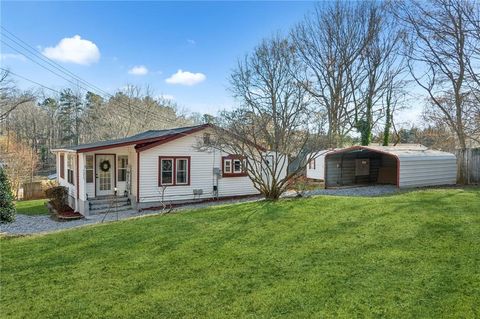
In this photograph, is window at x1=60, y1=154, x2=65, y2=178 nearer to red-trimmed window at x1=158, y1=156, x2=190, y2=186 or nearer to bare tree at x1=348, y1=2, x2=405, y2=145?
red-trimmed window at x1=158, y1=156, x2=190, y2=186

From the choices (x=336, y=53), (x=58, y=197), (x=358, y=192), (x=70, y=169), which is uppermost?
(x=336, y=53)

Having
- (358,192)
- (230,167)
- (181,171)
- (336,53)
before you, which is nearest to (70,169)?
(181,171)

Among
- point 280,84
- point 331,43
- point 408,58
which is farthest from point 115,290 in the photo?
point 331,43

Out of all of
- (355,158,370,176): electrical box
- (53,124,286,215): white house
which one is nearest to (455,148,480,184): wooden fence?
(355,158,370,176): electrical box

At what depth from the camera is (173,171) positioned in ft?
45.6

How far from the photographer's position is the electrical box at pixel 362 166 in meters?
19.7

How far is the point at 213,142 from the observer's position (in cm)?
1275

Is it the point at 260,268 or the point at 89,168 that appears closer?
the point at 260,268

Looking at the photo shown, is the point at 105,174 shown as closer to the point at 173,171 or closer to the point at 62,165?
the point at 173,171

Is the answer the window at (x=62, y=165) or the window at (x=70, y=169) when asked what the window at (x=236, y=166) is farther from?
the window at (x=62, y=165)

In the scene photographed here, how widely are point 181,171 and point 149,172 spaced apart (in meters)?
1.43

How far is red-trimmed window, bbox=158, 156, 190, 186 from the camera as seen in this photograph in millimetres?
13633

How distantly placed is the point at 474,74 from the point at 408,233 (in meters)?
14.7

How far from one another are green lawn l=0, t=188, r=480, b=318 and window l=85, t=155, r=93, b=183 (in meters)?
Result: 5.86
